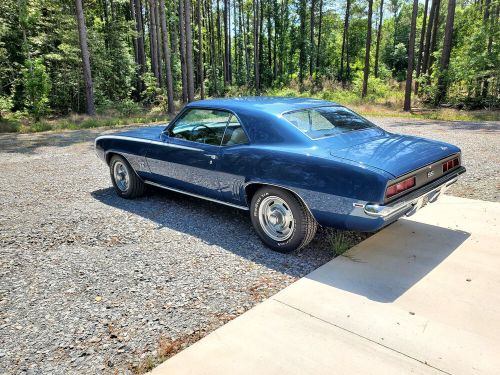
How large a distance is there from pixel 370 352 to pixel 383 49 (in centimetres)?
5227

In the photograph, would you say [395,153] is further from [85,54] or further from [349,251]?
[85,54]

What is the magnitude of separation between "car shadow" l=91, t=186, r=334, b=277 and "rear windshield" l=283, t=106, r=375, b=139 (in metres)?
1.17

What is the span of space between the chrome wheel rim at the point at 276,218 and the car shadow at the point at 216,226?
20 centimetres

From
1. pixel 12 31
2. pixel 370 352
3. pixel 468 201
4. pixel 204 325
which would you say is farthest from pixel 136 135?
pixel 12 31

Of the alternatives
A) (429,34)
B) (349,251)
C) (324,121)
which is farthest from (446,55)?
(349,251)

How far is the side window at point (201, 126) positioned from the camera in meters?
4.21

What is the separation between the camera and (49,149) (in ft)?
33.8

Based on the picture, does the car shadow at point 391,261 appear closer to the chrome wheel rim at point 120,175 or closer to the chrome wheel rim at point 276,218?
the chrome wheel rim at point 276,218

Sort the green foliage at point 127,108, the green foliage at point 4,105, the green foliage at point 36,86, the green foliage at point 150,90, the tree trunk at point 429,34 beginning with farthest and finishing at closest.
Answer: the tree trunk at point 429,34 < the green foliage at point 150,90 < the green foliage at point 127,108 < the green foliage at point 4,105 < the green foliage at point 36,86

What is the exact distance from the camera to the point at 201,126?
4.49 metres

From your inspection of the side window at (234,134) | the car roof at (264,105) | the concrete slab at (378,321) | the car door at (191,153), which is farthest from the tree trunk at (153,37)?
the concrete slab at (378,321)

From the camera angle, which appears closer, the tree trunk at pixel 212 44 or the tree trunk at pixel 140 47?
the tree trunk at pixel 140 47

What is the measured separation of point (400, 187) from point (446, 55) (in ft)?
62.3

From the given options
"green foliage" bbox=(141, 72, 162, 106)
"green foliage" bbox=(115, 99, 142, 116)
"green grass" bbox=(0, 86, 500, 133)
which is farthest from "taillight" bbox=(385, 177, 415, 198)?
"green foliage" bbox=(141, 72, 162, 106)
